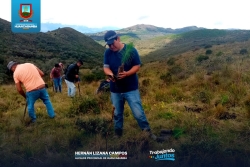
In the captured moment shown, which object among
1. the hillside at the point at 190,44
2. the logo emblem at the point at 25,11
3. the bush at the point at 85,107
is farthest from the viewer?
the hillside at the point at 190,44

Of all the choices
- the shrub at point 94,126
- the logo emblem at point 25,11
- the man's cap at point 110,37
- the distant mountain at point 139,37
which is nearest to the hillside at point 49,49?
the distant mountain at point 139,37

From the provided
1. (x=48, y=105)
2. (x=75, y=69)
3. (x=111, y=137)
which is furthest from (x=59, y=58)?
(x=111, y=137)

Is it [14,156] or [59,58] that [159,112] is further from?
[59,58]

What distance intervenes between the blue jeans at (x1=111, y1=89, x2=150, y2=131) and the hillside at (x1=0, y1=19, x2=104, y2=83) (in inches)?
281

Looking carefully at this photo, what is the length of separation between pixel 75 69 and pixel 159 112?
4.19m

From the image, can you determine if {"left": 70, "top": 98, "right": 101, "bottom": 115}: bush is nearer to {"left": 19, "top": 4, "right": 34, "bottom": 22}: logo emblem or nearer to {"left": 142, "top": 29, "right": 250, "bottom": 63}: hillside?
{"left": 19, "top": 4, "right": 34, "bottom": 22}: logo emblem

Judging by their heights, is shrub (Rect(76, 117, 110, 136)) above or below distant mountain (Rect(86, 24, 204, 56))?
below

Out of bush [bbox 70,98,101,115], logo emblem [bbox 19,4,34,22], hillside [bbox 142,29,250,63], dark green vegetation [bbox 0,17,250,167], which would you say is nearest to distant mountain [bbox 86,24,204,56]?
hillside [bbox 142,29,250,63]

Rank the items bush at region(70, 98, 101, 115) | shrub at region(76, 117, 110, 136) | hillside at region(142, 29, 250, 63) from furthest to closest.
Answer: hillside at region(142, 29, 250, 63)
bush at region(70, 98, 101, 115)
shrub at region(76, 117, 110, 136)

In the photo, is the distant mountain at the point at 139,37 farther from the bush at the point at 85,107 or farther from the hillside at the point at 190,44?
the bush at the point at 85,107

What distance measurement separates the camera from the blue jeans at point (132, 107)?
415 cm

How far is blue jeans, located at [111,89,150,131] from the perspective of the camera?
4.15m

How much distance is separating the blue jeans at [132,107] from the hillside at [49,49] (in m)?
7.15

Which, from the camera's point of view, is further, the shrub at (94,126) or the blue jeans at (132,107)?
the shrub at (94,126)
